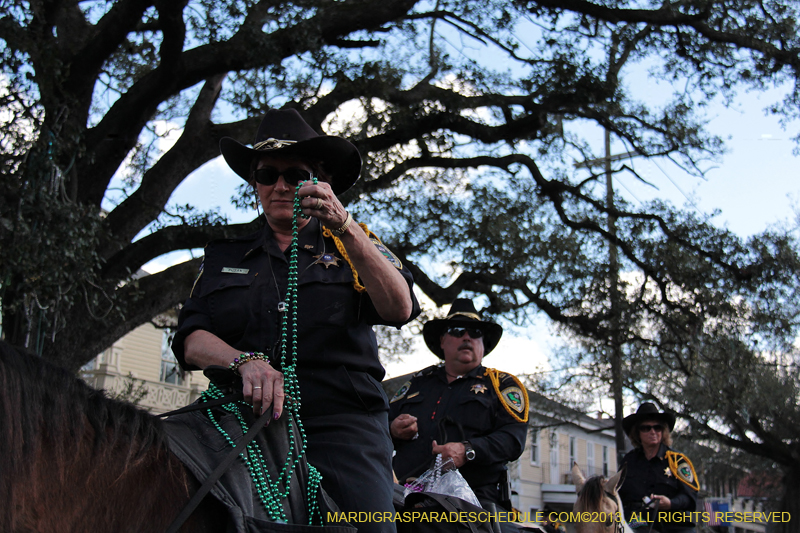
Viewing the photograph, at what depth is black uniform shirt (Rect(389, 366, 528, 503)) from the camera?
4.84 meters

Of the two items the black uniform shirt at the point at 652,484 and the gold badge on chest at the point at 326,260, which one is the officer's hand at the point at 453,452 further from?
the black uniform shirt at the point at 652,484

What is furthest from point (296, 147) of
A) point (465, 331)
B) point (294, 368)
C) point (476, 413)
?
point (465, 331)

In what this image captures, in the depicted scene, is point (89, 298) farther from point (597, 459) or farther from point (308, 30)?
point (597, 459)

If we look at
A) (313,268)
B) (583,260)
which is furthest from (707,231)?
(313,268)

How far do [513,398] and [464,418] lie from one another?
1.20 ft

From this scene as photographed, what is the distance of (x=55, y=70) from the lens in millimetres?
8086

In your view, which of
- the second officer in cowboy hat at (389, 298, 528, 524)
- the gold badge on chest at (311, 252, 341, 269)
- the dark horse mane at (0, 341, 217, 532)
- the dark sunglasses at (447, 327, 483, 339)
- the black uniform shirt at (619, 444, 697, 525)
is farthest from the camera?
the black uniform shirt at (619, 444, 697, 525)

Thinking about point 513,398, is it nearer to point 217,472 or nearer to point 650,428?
point 217,472

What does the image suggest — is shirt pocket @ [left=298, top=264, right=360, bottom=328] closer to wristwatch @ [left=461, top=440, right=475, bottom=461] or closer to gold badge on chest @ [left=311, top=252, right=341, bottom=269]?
gold badge on chest @ [left=311, top=252, right=341, bottom=269]

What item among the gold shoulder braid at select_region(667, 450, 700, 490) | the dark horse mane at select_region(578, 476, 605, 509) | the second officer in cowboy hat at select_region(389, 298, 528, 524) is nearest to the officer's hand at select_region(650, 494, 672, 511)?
the gold shoulder braid at select_region(667, 450, 700, 490)

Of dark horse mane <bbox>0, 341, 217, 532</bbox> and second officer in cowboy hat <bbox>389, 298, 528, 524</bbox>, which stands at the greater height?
second officer in cowboy hat <bbox>389, 298, 528, 524</bbox>

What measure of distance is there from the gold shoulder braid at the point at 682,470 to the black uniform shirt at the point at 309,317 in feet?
19.9

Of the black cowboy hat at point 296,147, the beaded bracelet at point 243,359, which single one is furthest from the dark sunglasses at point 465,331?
the beaded bracelet at point 243,359

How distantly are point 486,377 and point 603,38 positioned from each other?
7990 millimetres
